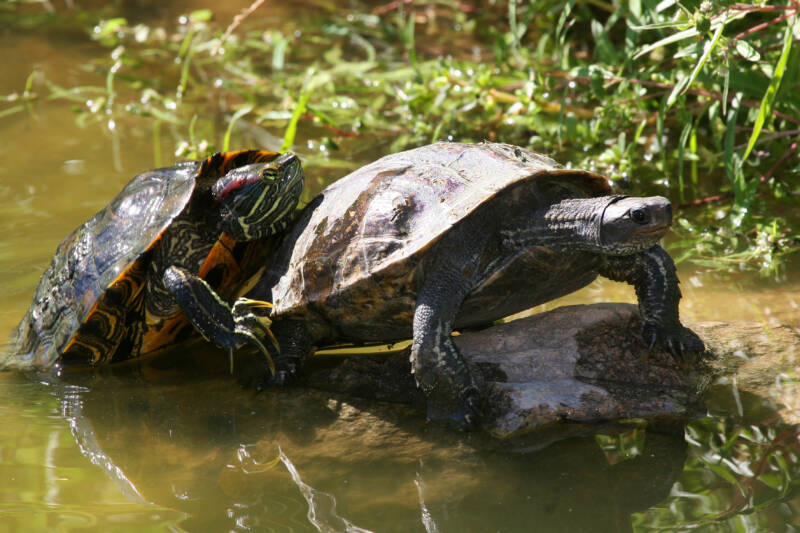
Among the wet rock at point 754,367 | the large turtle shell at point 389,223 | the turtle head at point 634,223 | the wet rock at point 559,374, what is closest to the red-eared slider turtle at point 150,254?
the large turtle shell at point 389,223

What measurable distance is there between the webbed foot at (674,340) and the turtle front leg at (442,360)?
74 cm

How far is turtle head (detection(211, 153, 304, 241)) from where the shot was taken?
3328mm

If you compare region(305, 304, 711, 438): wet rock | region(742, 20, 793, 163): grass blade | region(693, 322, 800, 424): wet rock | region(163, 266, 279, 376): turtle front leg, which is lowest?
region(693, 322, 800, 424): wet rock

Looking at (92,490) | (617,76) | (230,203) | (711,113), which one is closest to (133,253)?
(230,203)

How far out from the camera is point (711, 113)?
168 inches

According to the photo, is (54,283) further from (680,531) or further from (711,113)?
(711,113)

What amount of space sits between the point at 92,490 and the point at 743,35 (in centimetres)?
337

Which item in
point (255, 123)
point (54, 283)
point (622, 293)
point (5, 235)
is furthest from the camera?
point (255, 123)

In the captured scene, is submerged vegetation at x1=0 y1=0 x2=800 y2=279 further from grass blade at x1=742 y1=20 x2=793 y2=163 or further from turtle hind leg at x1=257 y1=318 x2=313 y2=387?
turtle hind leg at x1=257 y1=318 x2=313 y2=387

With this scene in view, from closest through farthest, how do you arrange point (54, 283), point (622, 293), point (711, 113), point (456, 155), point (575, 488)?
point (575, 488), point (456, 155), point (54, 283), point (622, 293), point (711, 113)

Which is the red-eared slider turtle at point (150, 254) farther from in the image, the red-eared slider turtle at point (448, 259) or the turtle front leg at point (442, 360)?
the turtle front leg at point (442, 360)

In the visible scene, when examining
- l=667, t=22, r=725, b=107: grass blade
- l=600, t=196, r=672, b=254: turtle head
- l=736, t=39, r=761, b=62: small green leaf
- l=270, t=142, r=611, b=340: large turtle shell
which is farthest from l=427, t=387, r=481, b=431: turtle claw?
l=736, t=39, r=761, b=62: small green leaf

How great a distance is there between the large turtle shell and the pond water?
399mm

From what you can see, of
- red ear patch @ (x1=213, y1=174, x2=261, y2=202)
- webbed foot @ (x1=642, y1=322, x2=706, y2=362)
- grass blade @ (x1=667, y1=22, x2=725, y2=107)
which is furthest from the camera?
red ear patch @ (x1=213, y1=174, x2=261, y2=202)
